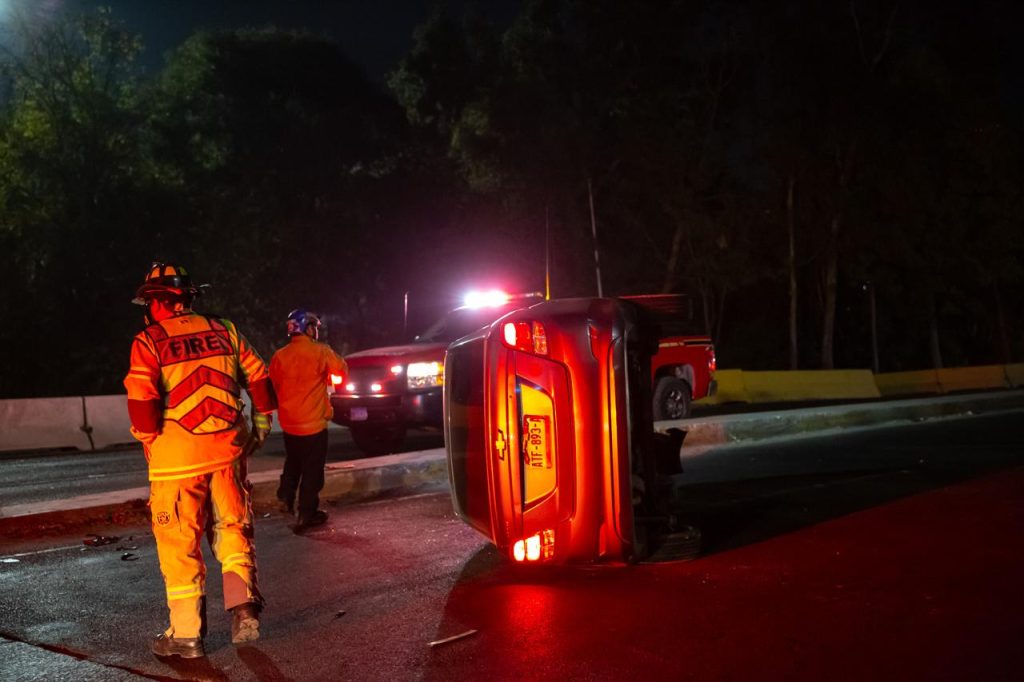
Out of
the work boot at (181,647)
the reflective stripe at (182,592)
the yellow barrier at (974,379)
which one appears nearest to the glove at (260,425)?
the reflective stripe at (182,592)

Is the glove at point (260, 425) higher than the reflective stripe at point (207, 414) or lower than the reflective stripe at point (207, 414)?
lower

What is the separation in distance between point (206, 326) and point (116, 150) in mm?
23825

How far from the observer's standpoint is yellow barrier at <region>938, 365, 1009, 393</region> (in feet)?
98.2

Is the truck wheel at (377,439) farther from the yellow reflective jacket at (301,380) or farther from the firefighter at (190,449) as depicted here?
the firefighter at (190,449)

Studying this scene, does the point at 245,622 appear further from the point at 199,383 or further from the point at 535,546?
the point at 535,546

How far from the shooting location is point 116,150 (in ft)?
88.5

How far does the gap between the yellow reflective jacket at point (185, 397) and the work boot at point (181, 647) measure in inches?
30.3

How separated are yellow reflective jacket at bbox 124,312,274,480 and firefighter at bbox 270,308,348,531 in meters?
2.87

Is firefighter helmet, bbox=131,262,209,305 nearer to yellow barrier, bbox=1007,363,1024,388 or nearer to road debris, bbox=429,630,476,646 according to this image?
road debris, bbox=429,630,476,646

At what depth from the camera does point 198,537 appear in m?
5.01

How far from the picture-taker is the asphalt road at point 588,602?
4832 millimetres

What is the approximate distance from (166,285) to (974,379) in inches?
1140

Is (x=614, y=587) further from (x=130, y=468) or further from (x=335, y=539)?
(x=130, y=468)

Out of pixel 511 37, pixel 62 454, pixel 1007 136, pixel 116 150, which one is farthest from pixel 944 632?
pixel 1007 136
